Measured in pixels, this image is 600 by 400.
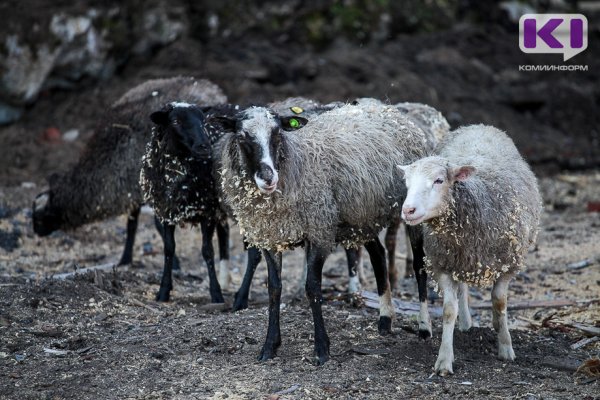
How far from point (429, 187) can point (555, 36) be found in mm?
13861

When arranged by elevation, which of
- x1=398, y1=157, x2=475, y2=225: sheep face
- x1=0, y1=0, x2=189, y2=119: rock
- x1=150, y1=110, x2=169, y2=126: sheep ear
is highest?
x1=0, y1=0, x2=189, y2=119: rock

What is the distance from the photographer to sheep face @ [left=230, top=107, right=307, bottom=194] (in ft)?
23.2

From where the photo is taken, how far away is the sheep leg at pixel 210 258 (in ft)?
31.3

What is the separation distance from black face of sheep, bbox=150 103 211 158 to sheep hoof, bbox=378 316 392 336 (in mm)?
2538

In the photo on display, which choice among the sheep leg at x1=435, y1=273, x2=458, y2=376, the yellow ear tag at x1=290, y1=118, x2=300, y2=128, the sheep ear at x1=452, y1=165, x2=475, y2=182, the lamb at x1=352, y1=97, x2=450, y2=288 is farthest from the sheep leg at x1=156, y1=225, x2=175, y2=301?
the sheep ear at x1=452, y1=165, x2=475, y2=182

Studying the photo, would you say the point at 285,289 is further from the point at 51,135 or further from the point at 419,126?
the point at 51,135

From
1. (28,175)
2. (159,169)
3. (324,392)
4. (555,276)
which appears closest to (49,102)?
(28,175)

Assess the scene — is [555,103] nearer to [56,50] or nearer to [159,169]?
[56,50]

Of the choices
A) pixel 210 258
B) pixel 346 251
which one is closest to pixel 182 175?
pixel 210 258

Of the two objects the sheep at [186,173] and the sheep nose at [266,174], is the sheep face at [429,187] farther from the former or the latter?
the sheep at [186,173]

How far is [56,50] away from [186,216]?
26.3ft

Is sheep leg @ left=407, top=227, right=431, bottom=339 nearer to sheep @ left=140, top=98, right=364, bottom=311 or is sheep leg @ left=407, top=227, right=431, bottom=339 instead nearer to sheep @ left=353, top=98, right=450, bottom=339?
sheep @ left=353, top=98, right=450, bottom=339

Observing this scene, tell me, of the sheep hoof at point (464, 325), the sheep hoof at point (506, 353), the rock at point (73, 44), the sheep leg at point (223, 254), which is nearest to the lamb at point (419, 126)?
the sheep hoof at point (464, 325)

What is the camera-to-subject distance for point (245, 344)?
25.7 feet
